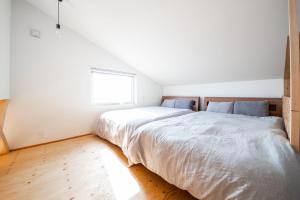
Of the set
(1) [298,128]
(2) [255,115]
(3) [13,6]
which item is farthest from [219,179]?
(3) [13,6]

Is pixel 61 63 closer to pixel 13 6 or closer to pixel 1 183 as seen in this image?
pixel 13 6

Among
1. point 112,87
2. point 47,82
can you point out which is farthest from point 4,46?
point 112,87

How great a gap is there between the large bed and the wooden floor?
0.24 meters

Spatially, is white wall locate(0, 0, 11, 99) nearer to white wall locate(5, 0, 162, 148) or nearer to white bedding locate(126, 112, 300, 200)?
white wall locate(5, 0, 162, 148)

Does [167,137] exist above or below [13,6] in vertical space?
below

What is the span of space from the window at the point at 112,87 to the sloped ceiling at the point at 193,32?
2.21ft

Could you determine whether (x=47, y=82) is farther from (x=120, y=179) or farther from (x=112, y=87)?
(x=120, y=179)

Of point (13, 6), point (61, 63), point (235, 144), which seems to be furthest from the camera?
point (61, 63)

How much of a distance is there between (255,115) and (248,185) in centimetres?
193

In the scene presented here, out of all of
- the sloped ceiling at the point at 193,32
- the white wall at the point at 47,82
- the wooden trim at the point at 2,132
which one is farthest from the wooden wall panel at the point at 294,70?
the wooden trim at the point at 2,132

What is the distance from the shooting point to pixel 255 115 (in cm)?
210

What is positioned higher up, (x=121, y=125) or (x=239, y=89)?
(x=239, y=89)

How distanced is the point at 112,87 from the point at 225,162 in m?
3.04

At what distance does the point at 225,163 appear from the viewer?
0.80m
